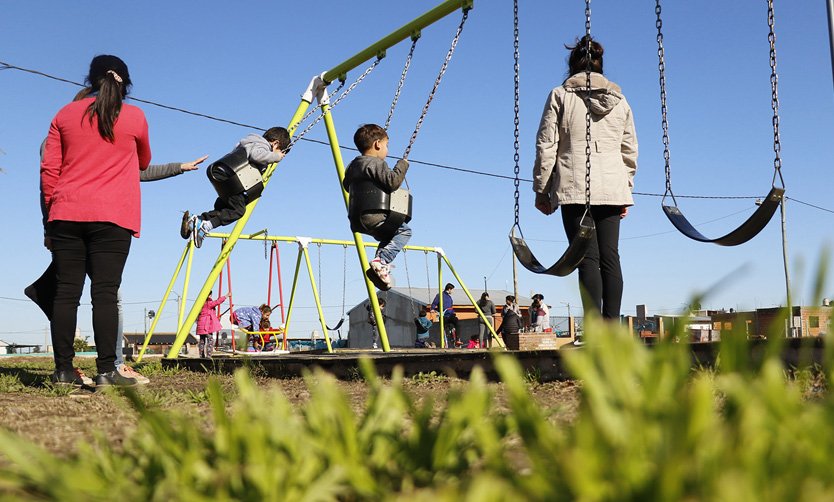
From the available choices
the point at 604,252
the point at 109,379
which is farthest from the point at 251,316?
the point at 604,252

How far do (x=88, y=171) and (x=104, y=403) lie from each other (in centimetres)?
138

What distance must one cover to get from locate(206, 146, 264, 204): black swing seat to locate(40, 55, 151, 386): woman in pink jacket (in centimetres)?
213

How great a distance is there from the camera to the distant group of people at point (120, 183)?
397cm

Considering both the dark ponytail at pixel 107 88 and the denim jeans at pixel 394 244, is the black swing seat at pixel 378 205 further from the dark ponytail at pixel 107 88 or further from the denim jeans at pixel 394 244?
the dark ponytail at pixel 107 88

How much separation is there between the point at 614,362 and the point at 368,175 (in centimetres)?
478

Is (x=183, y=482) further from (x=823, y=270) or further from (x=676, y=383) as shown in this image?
(x=823, y=270)

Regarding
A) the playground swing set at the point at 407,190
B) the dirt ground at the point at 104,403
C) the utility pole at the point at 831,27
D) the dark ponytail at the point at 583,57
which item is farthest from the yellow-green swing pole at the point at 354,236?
the utility pole at the point at 831,27

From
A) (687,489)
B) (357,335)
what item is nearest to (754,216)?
(687,489)

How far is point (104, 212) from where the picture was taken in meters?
3.93

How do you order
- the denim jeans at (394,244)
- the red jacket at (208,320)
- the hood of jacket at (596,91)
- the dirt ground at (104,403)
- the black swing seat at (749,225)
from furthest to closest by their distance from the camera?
the red jacket at (208,320) < the denim jeans at (394,244) < the hood of jacket at (596,91) < the black swing seat at (749,225) < the dirt ground at (104,403)

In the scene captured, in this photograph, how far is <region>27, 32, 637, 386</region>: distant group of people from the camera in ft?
13.0

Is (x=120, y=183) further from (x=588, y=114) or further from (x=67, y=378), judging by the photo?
(x=588, y=114)

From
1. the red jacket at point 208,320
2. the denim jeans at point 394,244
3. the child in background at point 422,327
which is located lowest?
the child in background at point 422,327

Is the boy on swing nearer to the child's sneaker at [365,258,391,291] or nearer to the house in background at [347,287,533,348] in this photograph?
the child's sneaker at [365,258,391,291]
